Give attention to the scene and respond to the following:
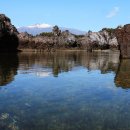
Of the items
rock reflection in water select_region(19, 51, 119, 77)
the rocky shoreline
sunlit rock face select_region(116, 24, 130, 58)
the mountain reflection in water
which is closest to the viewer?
the mountain reflection in water

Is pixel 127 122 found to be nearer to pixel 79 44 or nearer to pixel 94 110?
pixel 94 110

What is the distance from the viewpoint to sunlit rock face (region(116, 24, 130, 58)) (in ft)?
154

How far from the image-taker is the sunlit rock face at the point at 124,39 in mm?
46812

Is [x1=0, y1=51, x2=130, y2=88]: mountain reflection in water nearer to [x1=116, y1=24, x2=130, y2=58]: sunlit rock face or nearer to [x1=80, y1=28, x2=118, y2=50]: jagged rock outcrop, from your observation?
[x1=116, y1=24, x2=130, y2=58]: sunlit rock face

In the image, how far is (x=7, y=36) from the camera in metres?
71.9

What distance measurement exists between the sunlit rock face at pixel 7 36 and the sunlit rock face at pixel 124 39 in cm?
3026

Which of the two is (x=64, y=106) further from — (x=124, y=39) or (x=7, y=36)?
(x=7, y=36)

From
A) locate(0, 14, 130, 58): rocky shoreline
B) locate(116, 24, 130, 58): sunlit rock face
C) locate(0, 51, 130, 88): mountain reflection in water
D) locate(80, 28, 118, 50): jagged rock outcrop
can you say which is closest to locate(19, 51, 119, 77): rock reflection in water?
locate(0, 51, 130, 88): mountain reflection in water

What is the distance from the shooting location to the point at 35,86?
2138 cm

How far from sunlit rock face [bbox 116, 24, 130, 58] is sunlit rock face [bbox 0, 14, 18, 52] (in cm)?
3026

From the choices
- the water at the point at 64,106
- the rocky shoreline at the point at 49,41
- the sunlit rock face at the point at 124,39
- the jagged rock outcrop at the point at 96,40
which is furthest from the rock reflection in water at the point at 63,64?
the jagged rock outcrop at the point at 96,40

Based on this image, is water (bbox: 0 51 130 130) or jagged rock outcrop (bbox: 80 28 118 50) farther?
jagged rock outcrop (bbox: 80 28 118 50)

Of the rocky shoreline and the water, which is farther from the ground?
the rocky shoreline

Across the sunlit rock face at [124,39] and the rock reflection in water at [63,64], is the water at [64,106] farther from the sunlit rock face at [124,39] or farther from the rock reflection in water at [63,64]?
the sunlit rock face at [124,39]
